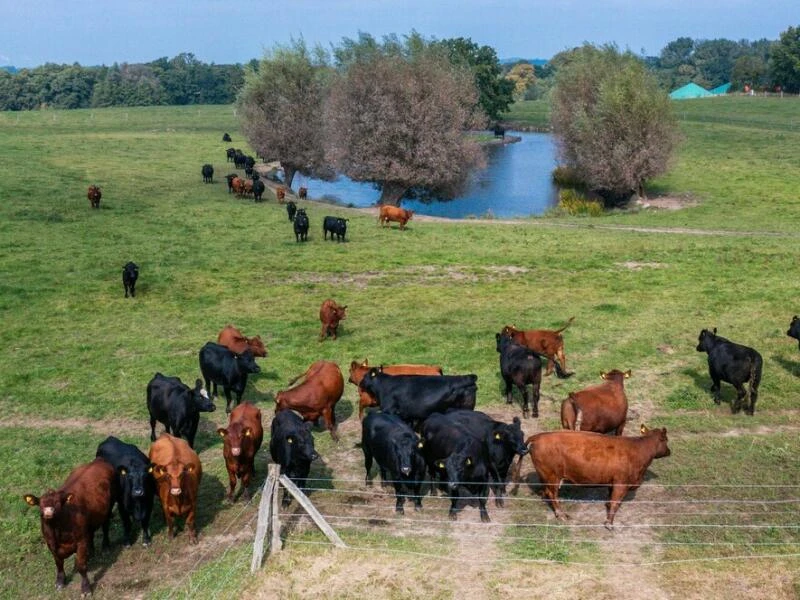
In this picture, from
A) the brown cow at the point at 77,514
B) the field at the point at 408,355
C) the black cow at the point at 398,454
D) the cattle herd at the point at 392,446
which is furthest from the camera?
the black cow at the point at 398,454

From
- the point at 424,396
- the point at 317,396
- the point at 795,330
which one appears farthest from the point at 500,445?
the point at 795,330

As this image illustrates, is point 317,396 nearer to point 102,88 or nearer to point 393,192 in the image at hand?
point 393,192

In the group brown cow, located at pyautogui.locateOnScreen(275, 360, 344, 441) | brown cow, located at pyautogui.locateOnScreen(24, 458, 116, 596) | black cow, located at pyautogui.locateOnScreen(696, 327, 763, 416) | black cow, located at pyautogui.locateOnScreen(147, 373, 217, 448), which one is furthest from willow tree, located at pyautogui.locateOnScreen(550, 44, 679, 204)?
brown cow, located at pyautogui.locateOnScreen(24, 458, 116, 596)

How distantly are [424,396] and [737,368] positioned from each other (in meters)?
5.74

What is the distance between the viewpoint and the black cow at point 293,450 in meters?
10.4

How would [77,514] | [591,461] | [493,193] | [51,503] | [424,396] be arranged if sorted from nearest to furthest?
[51,503], [77,514], [591,461], [424,396], [493,193]

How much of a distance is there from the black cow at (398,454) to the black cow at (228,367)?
3.86 meters

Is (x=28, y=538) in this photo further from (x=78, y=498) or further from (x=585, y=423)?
(x=585, y=423)

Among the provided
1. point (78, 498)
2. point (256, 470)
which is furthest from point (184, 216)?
point (78, 498)

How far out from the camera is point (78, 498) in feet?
29.2

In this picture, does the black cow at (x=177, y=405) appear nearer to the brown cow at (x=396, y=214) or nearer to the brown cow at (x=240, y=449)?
the brown cow at (x=240, y=449)

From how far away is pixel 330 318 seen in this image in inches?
678

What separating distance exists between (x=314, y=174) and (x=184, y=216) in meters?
15.9

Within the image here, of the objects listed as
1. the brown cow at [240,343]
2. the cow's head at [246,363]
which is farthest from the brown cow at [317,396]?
the brown cow at [240,343]
